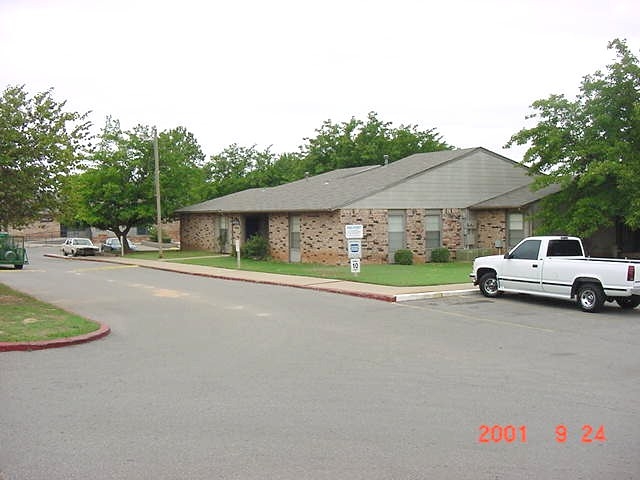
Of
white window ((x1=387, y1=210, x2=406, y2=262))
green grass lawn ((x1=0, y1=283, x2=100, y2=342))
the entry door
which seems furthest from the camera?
the entry door

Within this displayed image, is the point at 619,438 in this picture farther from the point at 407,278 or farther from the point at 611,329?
the point at 407,278

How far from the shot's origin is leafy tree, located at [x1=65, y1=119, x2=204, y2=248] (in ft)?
Answer: 139

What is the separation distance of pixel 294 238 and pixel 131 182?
17.0 meters

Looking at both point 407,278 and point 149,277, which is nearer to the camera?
point 407,278

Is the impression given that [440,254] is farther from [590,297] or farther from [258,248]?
[590,297]

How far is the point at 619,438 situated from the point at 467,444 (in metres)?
1.44

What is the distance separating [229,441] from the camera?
19.1 ft

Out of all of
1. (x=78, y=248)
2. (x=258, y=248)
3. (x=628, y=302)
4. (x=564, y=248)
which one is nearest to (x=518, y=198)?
(x=258, y=248)

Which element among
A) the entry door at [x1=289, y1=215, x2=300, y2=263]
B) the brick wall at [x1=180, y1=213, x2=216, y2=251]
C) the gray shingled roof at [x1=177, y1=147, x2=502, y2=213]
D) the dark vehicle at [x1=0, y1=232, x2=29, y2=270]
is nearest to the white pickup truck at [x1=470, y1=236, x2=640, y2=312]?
the gray shingled roof at [x1=177, y1=147, x2=502, y2=213]

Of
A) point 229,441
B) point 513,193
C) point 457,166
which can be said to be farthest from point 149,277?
point 229,441

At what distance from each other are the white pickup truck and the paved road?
104 cm

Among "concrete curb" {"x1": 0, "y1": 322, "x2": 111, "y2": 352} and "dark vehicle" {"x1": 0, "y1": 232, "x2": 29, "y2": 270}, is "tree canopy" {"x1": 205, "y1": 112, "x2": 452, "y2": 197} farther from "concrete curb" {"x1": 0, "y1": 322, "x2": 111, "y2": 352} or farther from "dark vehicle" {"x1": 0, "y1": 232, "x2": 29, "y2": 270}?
"concrete curb" {"x1": 0, "y1": 322, "x2": 111, "y2": 352}

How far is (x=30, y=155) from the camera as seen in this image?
1644 cm

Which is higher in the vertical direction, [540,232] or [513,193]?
[513,193]
